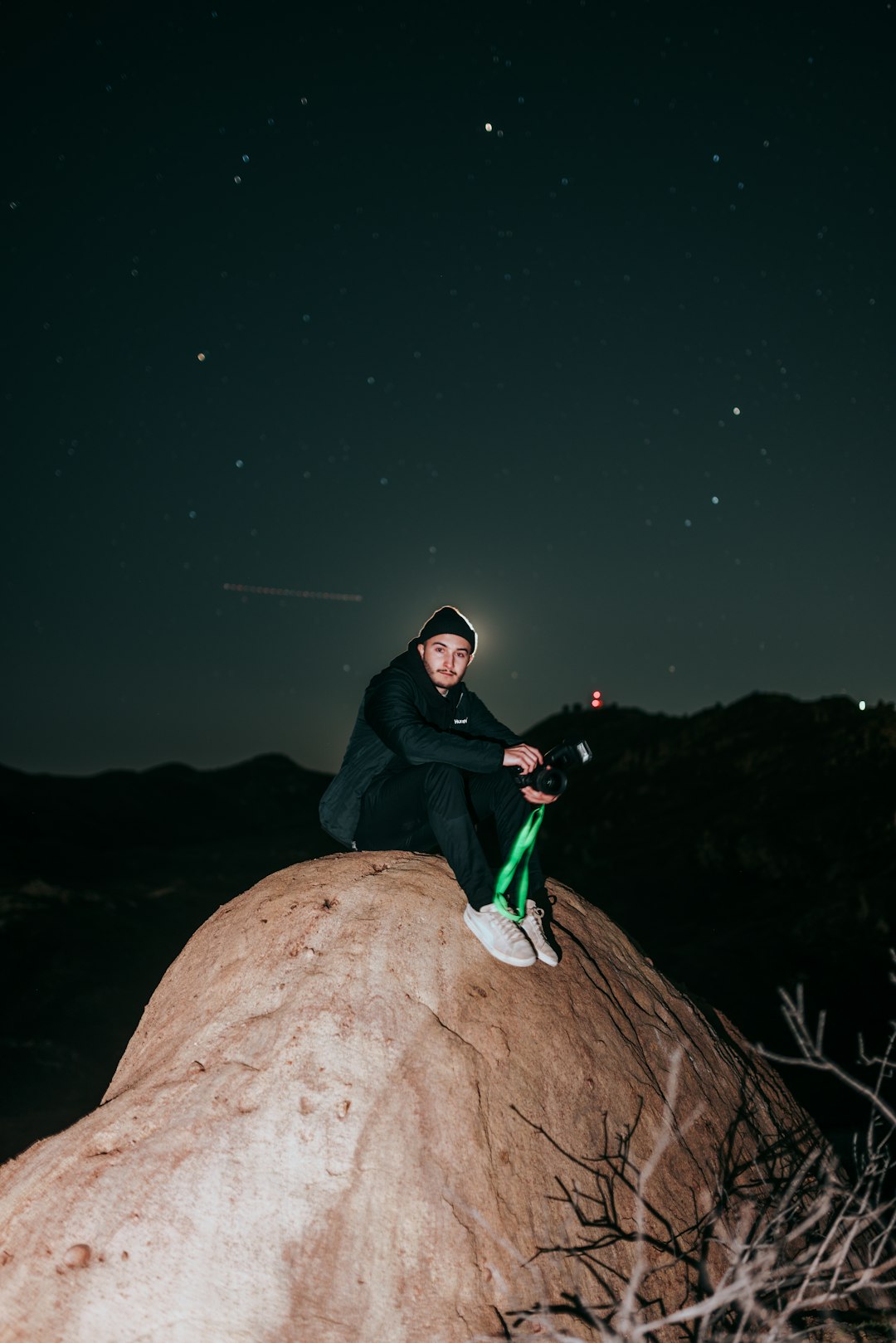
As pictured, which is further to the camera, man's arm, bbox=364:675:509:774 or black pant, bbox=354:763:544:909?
man's arm, bbox=364:675:509:774

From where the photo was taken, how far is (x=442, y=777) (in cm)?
448

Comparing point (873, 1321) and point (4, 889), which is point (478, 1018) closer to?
point (873, 1321)

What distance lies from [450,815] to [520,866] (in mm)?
682

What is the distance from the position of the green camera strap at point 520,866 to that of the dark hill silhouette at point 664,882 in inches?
348

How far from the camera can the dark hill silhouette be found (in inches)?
611

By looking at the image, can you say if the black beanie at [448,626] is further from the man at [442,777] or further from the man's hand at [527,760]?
the man's hand at [527,760]

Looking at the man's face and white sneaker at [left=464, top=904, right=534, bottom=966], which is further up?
the man's face

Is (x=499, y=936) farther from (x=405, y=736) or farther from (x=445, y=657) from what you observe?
(x=445, y=657)

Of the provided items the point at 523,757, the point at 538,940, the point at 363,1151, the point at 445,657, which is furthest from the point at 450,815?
the point at 363,1151

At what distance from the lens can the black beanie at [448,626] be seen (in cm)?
530

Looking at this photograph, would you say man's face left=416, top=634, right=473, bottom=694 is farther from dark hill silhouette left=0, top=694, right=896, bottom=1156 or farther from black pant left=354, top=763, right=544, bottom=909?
dark hill silhouette left=0, top=694, right=896, bottom=1156

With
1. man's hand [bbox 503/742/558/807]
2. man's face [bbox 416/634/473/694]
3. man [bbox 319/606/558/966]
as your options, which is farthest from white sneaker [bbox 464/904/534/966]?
man's face [bbox 416/634/473/694]

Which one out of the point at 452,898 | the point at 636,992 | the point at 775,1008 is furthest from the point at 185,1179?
the point at 775,1008

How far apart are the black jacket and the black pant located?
10cm
